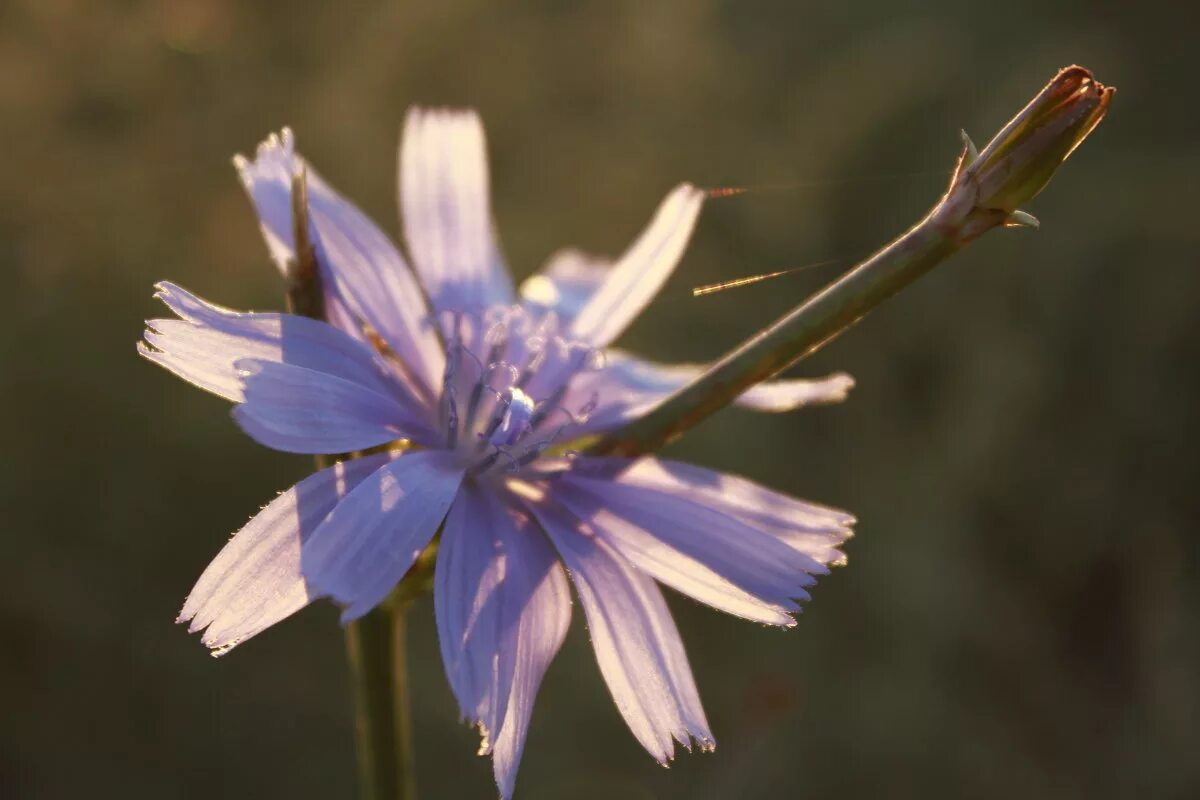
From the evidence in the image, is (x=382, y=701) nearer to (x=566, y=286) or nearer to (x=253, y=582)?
(x=253, y=582)

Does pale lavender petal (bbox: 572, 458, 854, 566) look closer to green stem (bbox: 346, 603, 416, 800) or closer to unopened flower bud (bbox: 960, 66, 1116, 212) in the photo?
green stem (bbox: 346, 603, 416, 800)

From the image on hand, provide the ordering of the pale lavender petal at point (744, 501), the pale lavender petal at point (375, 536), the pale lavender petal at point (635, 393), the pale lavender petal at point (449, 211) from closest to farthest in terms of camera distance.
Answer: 1. the pale lavender petal at point (375, 536)
2. the pale lavender petal at point (744, 501)
3. the pale lavender petal at point (635, 393)
4. the pale lavender petal at point (449, 211)

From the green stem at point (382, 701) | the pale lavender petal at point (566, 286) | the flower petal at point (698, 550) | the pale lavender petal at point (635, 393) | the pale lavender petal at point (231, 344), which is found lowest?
the green stem at point (382, 701)

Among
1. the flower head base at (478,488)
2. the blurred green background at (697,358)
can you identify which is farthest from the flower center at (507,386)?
the blurred green background at (697,358)

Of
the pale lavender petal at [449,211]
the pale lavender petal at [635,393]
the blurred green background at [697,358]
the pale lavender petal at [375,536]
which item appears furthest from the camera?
the blurred green background at [697,358]

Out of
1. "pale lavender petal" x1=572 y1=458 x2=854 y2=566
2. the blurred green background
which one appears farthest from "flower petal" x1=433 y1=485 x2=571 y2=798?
the blurred green background

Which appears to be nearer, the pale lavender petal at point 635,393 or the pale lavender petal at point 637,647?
the pale lavender petal at point 637,647

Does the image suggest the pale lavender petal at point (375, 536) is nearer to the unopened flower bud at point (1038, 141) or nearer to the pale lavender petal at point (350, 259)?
the pale lavender petal at point (350, 259)

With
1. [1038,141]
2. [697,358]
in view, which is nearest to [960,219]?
[1038,141]

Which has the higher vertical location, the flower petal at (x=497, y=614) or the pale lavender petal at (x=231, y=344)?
the pale lavender petal at (x=231, y=344)
